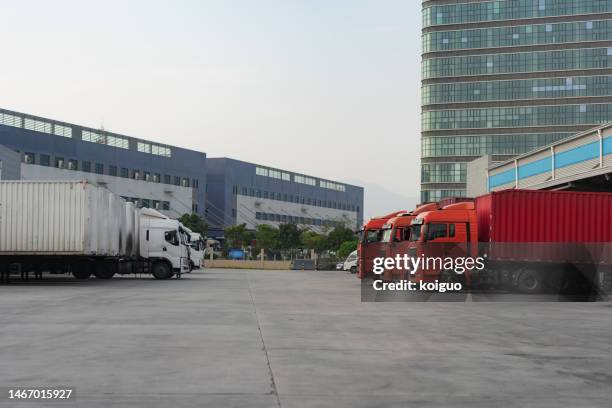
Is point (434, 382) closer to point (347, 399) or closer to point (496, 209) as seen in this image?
point (347, 399)

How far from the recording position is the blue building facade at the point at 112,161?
8119 centimetres

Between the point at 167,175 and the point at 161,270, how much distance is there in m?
66.0

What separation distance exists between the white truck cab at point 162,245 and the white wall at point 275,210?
8462 cm

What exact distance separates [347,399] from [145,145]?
314 feet

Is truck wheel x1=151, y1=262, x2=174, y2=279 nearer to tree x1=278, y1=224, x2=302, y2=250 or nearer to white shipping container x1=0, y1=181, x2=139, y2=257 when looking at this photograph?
white shipping container x1=0, y1=181, x2=139, y2=257

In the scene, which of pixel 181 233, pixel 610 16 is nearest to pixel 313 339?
pixel 181 233

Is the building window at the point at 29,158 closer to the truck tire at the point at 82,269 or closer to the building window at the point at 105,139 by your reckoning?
the building window at the point at 105,139

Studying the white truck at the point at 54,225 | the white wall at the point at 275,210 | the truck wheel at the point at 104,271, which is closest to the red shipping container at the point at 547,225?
→ the white truck at the point at 54,225

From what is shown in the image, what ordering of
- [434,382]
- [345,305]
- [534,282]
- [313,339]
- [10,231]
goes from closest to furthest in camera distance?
[434,382] < [313,339] < [345,305] < [534,282] < [10,231]

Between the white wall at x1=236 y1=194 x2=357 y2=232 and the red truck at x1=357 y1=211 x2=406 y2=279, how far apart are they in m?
89.4

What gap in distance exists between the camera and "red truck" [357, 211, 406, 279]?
1291 inches

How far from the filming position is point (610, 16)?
101562mm

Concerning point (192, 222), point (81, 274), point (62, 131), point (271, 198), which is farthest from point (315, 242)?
point (81, 274)

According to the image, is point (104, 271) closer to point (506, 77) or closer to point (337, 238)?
point (337, 238)
